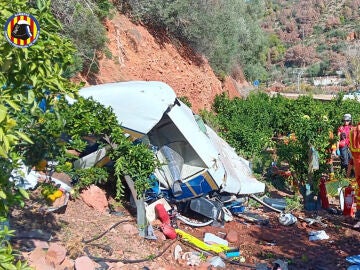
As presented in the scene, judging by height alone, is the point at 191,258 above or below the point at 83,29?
below

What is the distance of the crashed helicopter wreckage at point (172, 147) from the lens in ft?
25.1

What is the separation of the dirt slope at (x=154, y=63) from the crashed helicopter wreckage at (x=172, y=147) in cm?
756

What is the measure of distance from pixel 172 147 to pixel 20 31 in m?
5.84

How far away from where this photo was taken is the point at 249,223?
8.55 m

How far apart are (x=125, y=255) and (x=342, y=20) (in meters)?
103

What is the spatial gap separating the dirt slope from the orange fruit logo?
1277cm

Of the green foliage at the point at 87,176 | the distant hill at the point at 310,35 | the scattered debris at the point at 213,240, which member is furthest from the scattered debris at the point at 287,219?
the distant hill at the point at 310,35

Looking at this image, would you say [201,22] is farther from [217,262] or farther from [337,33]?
[337,33]

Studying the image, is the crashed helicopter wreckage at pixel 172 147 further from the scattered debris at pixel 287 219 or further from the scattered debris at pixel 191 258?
the scattered debris at pixel 191 258

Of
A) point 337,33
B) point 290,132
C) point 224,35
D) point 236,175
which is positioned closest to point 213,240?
point 236,175

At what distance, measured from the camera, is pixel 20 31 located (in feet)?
8.29

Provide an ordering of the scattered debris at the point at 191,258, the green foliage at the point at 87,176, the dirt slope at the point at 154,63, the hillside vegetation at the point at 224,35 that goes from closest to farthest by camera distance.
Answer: the scattered debris at the point at 191,258, the green foliage at the point at 87,176, the hillside vegetation at the point at 224,35, the dirt slope at the point at 154,63

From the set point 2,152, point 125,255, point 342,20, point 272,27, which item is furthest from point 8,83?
point 272,27

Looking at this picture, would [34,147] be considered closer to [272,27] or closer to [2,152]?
[2,152]
